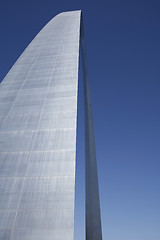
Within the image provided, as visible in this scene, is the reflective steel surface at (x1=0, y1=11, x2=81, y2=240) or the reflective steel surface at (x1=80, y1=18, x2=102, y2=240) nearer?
the reflective steel surface at (x1=0, y1=11, x2=81, y2=240)

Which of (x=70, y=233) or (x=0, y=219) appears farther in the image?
(x=0, y=219)

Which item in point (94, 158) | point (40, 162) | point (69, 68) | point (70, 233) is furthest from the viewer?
point (69, 68)

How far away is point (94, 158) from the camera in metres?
17.0

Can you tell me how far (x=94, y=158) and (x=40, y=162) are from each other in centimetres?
648

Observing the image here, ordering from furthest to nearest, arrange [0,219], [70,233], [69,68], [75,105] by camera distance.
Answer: [69,68] < [75,105] < [0,219] < [70,233]

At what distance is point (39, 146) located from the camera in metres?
12.5

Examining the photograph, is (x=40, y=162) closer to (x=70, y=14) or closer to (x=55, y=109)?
(x=55, y=109)

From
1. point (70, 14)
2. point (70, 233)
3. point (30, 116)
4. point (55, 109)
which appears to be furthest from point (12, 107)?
point (70, 14)

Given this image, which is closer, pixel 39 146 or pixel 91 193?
pixel 39 146

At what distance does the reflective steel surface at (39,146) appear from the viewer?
9.61 meters

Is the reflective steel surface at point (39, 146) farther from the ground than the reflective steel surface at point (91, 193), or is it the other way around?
the reflective steel surface at point (39, 146)

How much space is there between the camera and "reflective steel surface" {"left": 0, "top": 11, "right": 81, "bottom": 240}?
9609 mm

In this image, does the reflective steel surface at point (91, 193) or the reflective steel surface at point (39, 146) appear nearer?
the reflective steel surface at point (39, 146)

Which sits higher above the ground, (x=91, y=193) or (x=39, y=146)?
(x=39, y=146)
